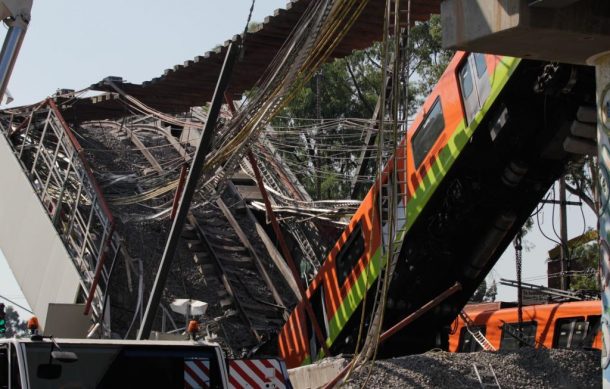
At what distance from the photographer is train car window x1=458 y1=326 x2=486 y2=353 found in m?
21.8

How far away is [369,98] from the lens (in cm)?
4988

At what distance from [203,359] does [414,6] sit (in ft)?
31.0

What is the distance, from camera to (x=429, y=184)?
1641 cm

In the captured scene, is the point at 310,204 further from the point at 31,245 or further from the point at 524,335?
the point at 524,335

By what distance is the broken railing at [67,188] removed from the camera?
2301cm

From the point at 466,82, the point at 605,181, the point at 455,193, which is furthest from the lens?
the point at 455,193

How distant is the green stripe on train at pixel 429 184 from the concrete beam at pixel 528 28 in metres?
3.54

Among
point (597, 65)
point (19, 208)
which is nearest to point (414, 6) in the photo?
point (597, 65)

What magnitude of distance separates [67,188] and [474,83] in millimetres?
12939

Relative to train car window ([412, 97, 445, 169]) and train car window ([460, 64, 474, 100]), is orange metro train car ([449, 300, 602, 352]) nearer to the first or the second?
train car window ([412, 97, 445, 169])

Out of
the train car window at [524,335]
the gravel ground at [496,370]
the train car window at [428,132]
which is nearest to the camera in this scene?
the gravel ground at [496,370]

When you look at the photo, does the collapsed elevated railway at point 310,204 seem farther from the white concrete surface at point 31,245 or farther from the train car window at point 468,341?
the train car window at point 468,341

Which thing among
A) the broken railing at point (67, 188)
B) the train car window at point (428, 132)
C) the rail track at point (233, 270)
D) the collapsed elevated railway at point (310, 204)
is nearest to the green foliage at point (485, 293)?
the collapsed elevated railway at point (310, 204)

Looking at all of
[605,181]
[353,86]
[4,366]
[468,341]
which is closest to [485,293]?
[353,86]
